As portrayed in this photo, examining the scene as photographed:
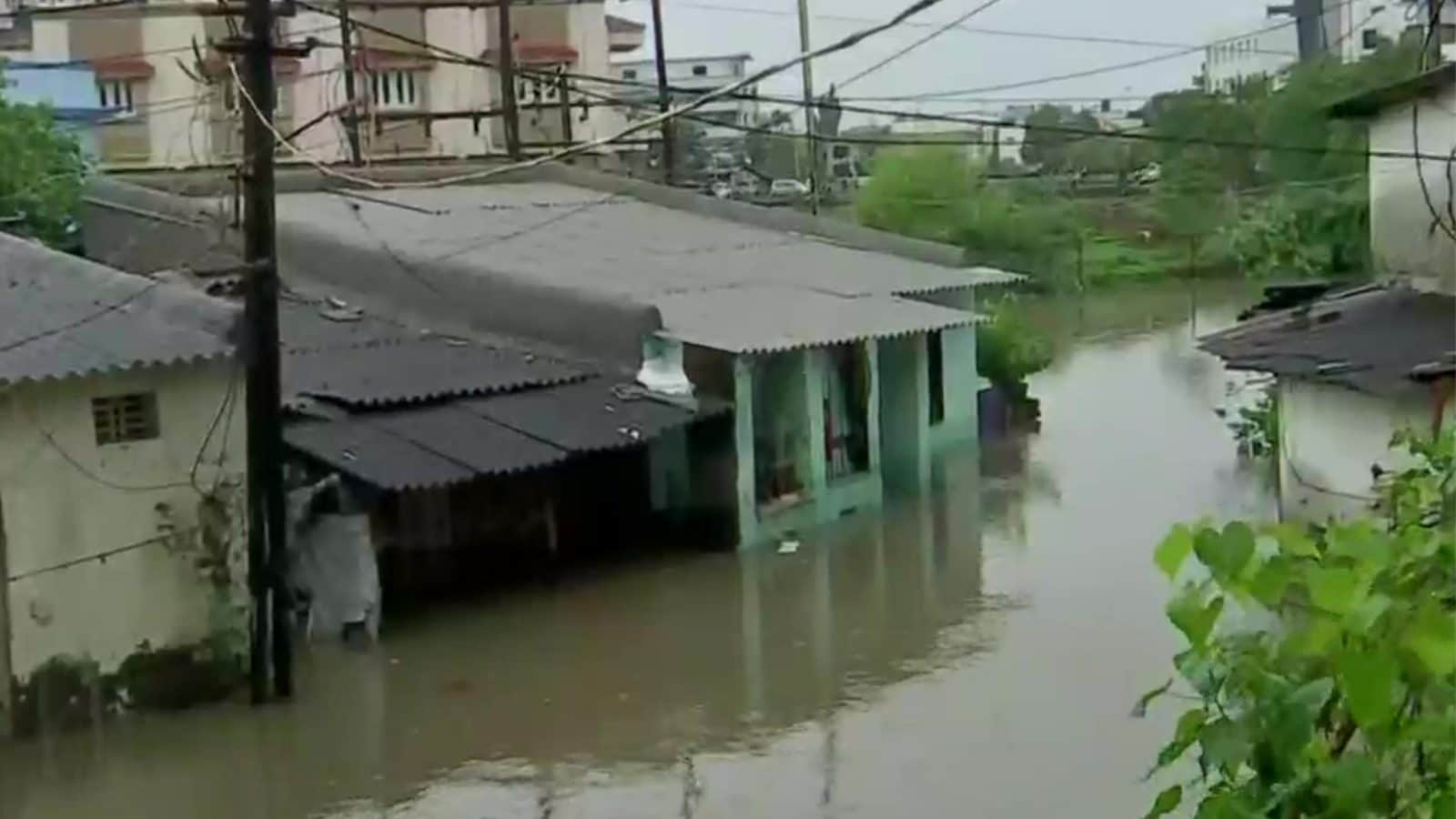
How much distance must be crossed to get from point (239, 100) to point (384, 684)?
3.50 metres

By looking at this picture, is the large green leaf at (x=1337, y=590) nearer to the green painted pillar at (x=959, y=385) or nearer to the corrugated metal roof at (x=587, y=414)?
the corrugated metal roof at (x=587, y=414)

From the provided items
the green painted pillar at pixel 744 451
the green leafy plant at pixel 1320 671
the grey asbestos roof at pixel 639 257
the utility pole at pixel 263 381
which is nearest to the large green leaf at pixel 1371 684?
the green leafy plant at pixel 1320 671

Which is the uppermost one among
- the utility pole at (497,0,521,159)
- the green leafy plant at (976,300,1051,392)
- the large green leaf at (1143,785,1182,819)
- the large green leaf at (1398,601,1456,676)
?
the utility pole at (497,0,521,159)

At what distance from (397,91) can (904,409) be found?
1431cm

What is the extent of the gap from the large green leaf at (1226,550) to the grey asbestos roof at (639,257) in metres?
13.4

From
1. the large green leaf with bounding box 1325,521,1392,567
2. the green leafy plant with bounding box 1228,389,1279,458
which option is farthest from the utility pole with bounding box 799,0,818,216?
the large green leaf with bounding box 1325,521,1392,567

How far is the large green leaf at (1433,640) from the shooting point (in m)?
2.05

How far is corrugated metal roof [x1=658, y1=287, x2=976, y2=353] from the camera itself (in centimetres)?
1599

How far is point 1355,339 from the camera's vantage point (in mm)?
13109

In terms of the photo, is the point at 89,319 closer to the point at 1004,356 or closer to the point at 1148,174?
the point at 1004,356

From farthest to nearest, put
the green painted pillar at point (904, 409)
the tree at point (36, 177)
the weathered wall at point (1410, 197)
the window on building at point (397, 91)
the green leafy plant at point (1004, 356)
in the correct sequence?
the window on building at point (397, 91), the green leafy plant at point (1004, 356), the green painted pillar at point (904, 409), the tree at point (36, 177), the weathered wall at point (1410, 197)

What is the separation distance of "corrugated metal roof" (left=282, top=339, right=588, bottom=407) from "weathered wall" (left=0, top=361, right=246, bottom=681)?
2301 millimetres

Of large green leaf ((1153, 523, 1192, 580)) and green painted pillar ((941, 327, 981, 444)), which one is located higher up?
large green leaf ((1153, 523, 1192, 580))

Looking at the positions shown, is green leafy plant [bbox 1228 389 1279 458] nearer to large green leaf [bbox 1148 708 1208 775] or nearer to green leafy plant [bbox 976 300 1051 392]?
green leafy plant [bbox 976 300 1051 392]
